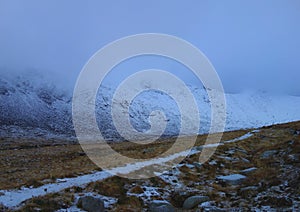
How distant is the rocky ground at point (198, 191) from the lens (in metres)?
16.1

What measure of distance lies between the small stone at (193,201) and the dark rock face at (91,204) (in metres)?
4.84

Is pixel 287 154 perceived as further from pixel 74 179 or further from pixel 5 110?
pixel 5 110

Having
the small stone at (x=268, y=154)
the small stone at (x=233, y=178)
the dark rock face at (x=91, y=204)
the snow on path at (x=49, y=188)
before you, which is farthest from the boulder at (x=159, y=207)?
the small stone at (x=268, y=154)

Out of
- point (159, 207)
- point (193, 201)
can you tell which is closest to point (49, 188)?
point (159, 207)

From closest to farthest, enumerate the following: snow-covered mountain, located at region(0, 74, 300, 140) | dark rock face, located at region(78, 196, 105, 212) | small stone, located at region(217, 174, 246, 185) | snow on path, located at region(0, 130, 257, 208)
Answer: dark rock face, located at region(78, 196, 105, 212)
snow on path, located at region(0, 130, 257, 208)
small stone, located at region(217, 174, 246, 185)
snow-covered mountain, located at region(0, 74, 300, 140)

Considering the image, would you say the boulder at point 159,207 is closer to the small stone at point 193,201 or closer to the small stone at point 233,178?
the small stone at point 193,201

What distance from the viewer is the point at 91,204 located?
1576 cm

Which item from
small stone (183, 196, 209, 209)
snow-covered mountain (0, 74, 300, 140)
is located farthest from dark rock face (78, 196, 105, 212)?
snow-covered mountain (0, 74, 300, 140)

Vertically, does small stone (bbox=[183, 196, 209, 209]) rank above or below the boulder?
below

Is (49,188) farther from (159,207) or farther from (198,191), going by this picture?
(198,191)

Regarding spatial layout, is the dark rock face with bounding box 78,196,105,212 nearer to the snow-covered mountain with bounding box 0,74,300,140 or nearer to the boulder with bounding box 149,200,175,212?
the boulder with bounding box 149,200,175,212

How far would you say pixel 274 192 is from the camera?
17953 millimetres

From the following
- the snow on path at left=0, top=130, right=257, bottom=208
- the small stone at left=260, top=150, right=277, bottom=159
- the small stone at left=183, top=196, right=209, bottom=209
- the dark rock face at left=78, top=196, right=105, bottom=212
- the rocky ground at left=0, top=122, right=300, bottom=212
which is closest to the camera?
the dark rock face at left=78, top=196, right=105, bottom=212

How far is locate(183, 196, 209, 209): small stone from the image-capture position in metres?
17.5
